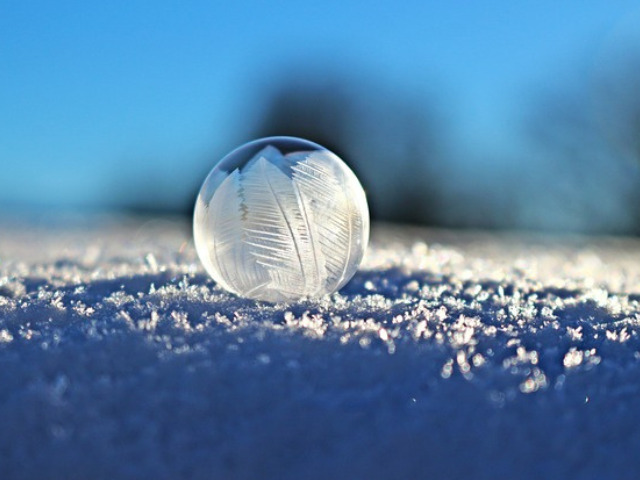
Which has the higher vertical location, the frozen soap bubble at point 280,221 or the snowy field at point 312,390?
the frozen soap bubble at point 280,221

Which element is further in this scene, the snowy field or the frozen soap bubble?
the frozen soap bubble

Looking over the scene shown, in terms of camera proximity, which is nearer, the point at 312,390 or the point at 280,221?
the point at 312,390

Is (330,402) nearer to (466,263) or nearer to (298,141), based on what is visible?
(298,141)

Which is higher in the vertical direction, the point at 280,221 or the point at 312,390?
the point at 280,221

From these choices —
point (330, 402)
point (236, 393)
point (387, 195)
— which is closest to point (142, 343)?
point (236, 393)

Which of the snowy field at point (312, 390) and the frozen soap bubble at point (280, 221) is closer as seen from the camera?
the snowy field at point (312, 390)
